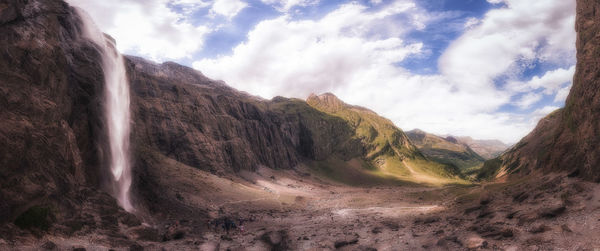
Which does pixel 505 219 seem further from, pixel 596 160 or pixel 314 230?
pixel 314 230

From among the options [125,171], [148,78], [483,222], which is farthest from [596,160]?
[148,78]

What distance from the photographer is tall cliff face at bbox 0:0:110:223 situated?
21.0 metres

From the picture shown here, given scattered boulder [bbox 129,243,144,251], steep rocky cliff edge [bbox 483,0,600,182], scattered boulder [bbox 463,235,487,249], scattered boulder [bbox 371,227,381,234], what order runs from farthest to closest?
scattered boulder [bbox 371,227,381,234] < steep rocky cliff edge [bbox 483,0,600,182] < scattered boulder [bbox 129,243,144,251] < scattered boulder [bbox 463,235,487,249]

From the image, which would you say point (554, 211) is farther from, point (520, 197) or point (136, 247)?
point (136, 247)

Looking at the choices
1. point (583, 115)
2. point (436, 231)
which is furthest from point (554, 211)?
point (583, 115)

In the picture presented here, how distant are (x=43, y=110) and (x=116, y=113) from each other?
18463mm

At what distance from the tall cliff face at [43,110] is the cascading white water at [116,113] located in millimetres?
3352

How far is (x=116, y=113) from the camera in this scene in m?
42.9

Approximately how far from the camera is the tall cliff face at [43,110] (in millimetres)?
21000

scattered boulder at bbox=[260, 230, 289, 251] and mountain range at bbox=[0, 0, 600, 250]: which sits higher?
mountain range at bbox=[0, 0, 600, 250]

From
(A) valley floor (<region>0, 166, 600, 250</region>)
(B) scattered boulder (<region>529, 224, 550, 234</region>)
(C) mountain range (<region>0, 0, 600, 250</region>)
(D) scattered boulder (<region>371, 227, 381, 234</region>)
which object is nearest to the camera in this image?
(A) valley floor (<region>0, 166, 600, 250</region>)

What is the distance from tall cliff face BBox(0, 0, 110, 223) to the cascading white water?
11.0 ft

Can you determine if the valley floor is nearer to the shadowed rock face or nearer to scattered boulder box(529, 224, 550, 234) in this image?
scattered boulder box(529, 224, 550, 234)

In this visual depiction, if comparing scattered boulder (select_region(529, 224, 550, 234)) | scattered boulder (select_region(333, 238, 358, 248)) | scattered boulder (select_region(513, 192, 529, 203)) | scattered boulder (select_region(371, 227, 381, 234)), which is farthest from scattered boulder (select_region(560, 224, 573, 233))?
scattered boulder (select_region(371, 227, 381, 234))
